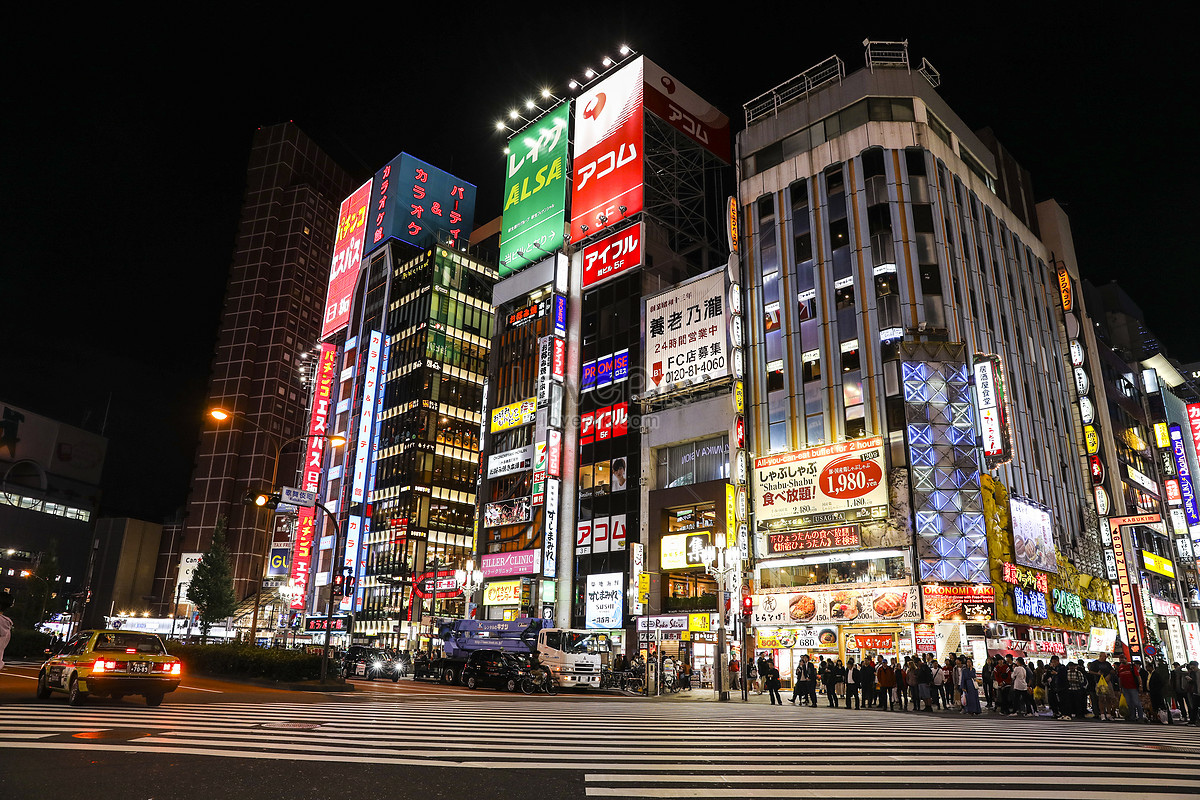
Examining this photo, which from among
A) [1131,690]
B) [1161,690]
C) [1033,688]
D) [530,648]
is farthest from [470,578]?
[1161,690]

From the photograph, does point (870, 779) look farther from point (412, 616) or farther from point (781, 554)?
point (412, 616)

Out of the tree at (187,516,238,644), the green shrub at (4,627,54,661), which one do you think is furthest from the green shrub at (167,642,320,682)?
the tree at (187,516,238,644)

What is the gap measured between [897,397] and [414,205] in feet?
229

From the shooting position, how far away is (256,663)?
2344cm

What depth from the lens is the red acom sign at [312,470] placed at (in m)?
66.9

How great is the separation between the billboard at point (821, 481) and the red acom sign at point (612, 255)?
1909 centimetres

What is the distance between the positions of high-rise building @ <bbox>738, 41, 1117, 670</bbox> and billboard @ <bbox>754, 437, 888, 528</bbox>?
3.9 inches

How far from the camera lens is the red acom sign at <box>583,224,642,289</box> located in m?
52.7

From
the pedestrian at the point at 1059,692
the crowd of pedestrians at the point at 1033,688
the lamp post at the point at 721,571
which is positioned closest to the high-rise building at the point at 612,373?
the lamp post at the point at 721,571

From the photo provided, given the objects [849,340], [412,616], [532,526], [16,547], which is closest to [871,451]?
[849,340]

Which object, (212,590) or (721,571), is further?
(212,590)

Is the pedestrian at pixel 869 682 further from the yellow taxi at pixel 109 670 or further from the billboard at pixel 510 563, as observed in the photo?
the billboard at pixel 510 563

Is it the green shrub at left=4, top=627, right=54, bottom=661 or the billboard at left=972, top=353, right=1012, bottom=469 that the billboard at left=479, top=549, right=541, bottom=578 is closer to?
the green shrub at left=4, top=627, right=54, bottom=661

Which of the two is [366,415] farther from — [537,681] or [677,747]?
[677,747]
